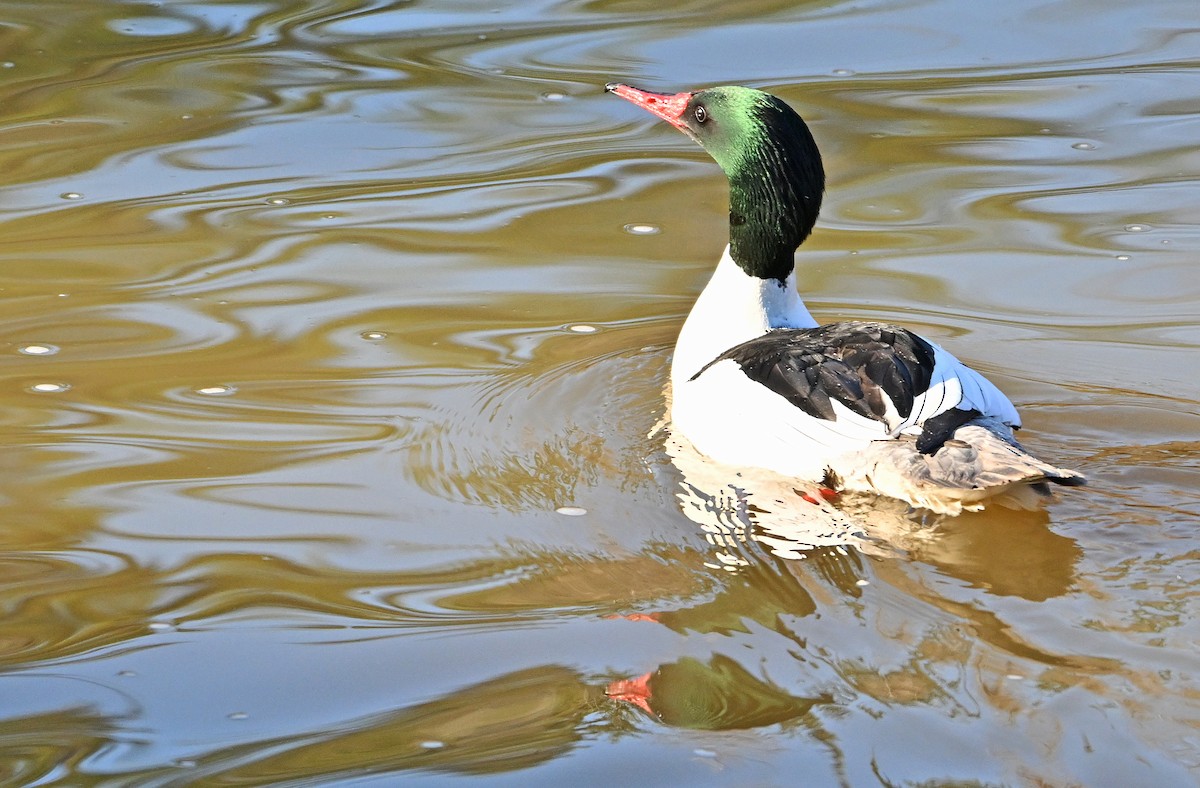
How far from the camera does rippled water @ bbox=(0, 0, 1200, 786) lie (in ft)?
11.2

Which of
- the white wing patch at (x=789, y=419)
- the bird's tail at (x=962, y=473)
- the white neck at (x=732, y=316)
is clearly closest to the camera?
the bird's tail at (x=962, y=473)

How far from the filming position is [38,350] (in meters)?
5.73

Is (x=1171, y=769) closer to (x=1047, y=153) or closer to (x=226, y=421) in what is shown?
(x=226, y=421)

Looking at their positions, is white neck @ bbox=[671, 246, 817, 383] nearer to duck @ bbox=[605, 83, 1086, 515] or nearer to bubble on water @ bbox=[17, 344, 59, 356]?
duck @ bbox=[605, 83, 1086, 515]

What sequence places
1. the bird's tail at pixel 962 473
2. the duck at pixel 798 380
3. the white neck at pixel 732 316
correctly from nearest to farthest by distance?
1. the bird's tail at pixel 962 473
2. the duck at pixel 798 380
3. the white neck at pixel 732 316

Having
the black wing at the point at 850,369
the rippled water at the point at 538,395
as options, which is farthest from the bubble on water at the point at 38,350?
the black wing at the point at 850,369

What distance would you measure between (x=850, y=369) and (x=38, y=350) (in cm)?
329

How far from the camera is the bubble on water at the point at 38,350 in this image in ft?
18.7

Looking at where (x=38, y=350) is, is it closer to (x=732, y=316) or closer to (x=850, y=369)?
(x=732, y=316)

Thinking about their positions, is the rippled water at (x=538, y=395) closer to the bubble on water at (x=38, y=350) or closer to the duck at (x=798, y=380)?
the bubble on water at (x=38, y=350)

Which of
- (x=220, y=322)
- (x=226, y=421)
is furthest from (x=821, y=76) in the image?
(x=226, y=421)

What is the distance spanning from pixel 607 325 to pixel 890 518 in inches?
78.9

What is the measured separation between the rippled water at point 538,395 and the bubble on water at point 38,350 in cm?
2

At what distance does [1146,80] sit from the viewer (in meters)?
8.53
